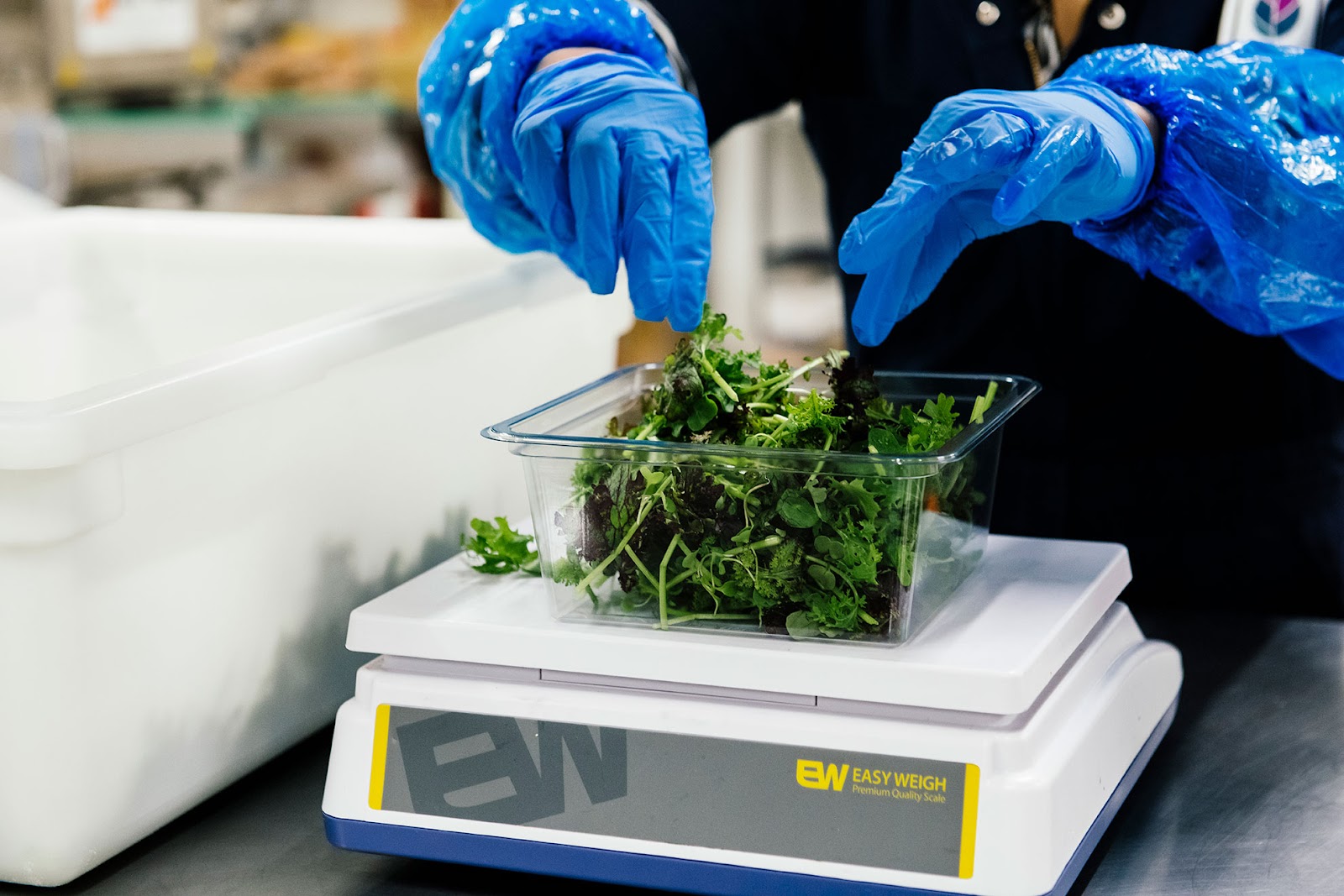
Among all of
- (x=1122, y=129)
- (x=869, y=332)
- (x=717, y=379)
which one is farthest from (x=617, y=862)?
(x=1122, y=129)

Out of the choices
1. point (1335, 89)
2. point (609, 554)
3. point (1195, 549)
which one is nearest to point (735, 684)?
point (609, 554)

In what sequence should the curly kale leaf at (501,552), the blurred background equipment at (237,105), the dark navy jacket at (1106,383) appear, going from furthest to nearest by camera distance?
the blurred background equipment at (237,105) < the dark navy jacket at (1106,383) < the curly kale leaf at (501,552)

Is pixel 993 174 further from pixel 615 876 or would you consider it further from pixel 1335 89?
pixel 615 876

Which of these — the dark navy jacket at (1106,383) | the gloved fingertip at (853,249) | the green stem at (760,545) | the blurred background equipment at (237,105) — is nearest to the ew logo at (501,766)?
the green stem at (760,545)

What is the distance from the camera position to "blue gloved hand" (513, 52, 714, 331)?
100 cm

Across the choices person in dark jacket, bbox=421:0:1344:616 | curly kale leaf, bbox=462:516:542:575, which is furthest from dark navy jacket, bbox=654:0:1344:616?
curly kale leaf, bbox=462:516:542:575

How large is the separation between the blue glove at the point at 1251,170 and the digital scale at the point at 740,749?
0.94 ft

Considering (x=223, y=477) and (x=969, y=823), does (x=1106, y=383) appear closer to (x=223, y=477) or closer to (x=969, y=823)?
(x=969, y=823)

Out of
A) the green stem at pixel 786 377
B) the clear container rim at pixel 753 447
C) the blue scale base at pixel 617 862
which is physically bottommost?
the blue scale base at pixel 617 862

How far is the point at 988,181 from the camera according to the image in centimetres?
92

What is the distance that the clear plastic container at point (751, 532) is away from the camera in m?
0.79

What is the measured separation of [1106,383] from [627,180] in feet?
2.18

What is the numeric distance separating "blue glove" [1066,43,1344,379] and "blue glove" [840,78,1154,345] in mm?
32

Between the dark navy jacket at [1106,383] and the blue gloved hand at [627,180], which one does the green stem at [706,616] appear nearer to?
the blue gloved hand at [627,180]
